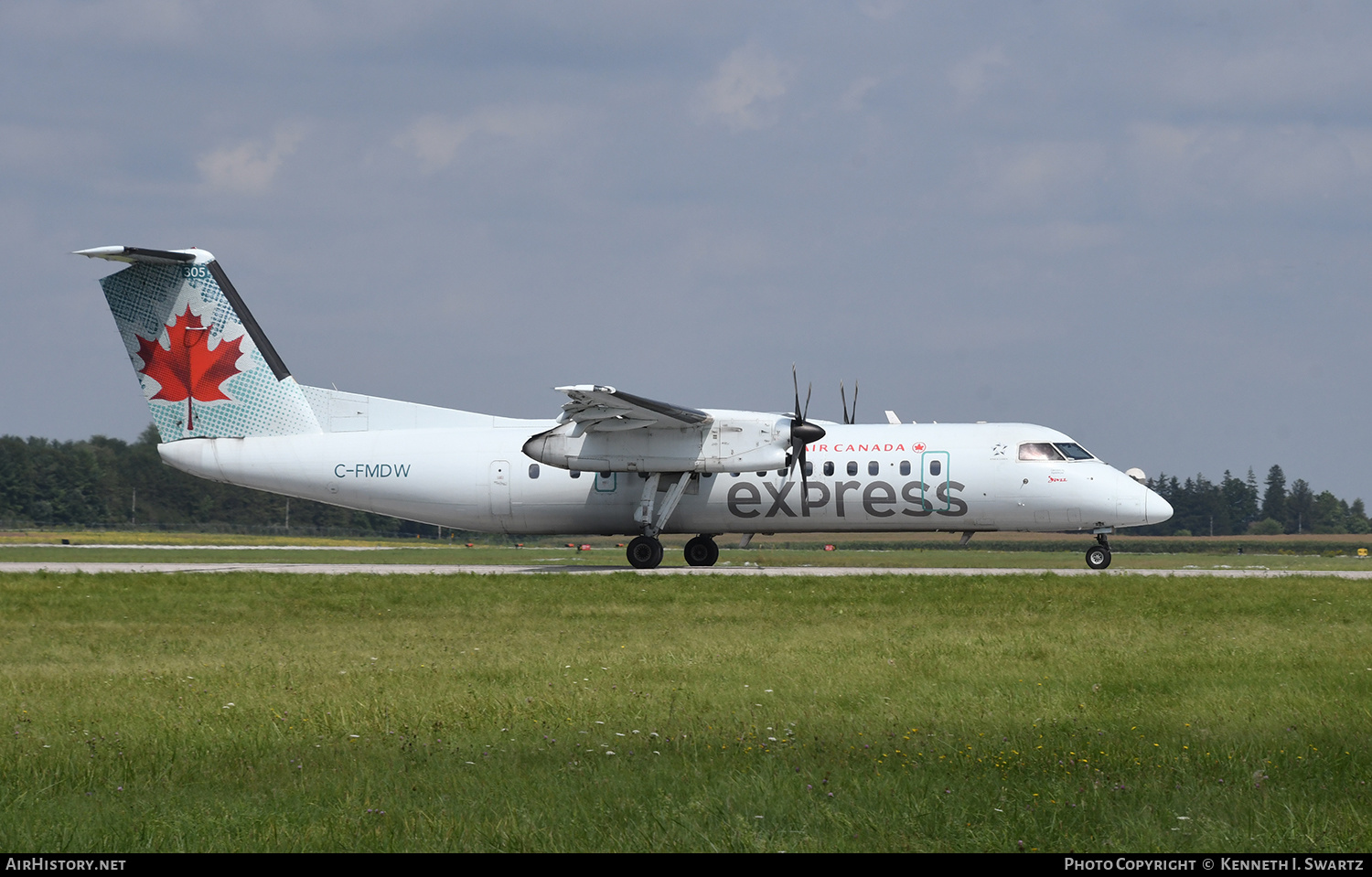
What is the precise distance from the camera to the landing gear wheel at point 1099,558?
1225 inches

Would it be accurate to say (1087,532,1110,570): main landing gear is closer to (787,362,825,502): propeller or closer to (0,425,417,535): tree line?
(787,362,825,502): propeller

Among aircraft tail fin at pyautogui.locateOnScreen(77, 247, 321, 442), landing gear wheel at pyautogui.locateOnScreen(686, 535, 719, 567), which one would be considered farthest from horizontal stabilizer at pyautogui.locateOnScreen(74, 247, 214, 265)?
landing gear wheel at pyautogui.locateOnScreen(686, 535, 719, 567)

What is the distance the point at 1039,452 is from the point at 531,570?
1364cm

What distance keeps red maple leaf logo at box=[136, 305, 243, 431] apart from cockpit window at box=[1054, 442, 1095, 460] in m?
22.0

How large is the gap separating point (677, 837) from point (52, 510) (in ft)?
323

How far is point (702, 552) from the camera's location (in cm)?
3481

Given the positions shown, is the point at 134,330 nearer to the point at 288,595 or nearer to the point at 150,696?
the point at 288,595

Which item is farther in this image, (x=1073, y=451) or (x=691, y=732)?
Result: (x=1073, y=451)

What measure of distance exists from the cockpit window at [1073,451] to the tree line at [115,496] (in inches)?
2535

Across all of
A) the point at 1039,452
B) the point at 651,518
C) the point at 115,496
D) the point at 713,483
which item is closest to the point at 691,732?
the point at 651,518

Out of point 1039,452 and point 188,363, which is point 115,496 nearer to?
point 188,363

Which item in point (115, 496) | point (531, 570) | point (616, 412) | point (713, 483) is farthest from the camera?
point (115, 496)

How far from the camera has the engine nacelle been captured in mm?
30297

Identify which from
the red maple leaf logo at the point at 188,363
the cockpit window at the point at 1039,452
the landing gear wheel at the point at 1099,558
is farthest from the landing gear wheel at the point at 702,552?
the red maple leaf logo at the point at 188,363
